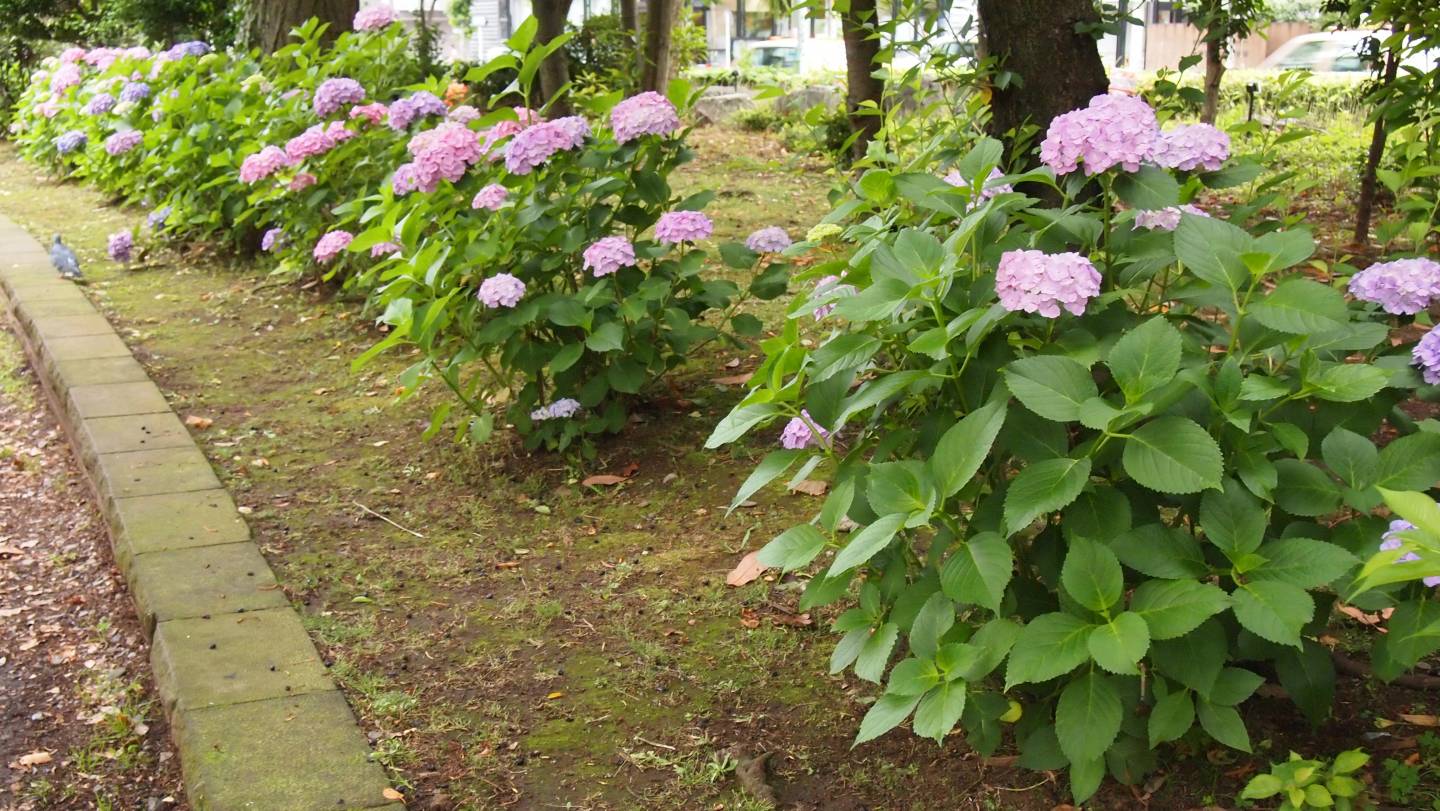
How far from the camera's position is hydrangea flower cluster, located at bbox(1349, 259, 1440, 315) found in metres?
2.16

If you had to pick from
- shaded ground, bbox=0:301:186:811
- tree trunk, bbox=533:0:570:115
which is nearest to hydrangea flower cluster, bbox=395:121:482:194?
shaded ground, bbox=0:301:186:811

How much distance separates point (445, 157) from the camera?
386cm

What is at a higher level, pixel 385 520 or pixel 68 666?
pixel 385 520

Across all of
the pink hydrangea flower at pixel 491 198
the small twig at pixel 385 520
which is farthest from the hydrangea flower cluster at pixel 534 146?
the small twig at pixel 385 520

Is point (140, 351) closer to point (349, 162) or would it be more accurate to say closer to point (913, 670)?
point (349, 162)

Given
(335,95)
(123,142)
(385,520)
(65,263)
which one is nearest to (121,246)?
(65,263)

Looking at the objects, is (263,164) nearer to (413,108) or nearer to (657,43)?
Answer: (413,108)

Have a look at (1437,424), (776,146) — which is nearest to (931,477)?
(1437,424)

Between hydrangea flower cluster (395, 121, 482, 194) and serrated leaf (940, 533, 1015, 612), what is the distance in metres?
2.27

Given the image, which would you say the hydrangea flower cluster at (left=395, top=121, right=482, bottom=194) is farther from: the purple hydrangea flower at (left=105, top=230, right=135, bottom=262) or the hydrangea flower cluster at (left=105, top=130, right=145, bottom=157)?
the hydrangea flower cluster at (left=105, top=130, right=145, bottom=157)

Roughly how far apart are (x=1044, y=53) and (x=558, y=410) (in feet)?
5.62

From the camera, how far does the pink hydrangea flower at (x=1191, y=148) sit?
2.31 metres

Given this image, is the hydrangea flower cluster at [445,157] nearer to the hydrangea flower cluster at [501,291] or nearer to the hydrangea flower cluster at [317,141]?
the hydrangea flower cluster at [501,291]

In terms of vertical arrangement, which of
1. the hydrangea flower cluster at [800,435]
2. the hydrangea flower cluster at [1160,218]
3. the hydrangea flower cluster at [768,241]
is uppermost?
the hydrangea flower cluster at [1160,218]
